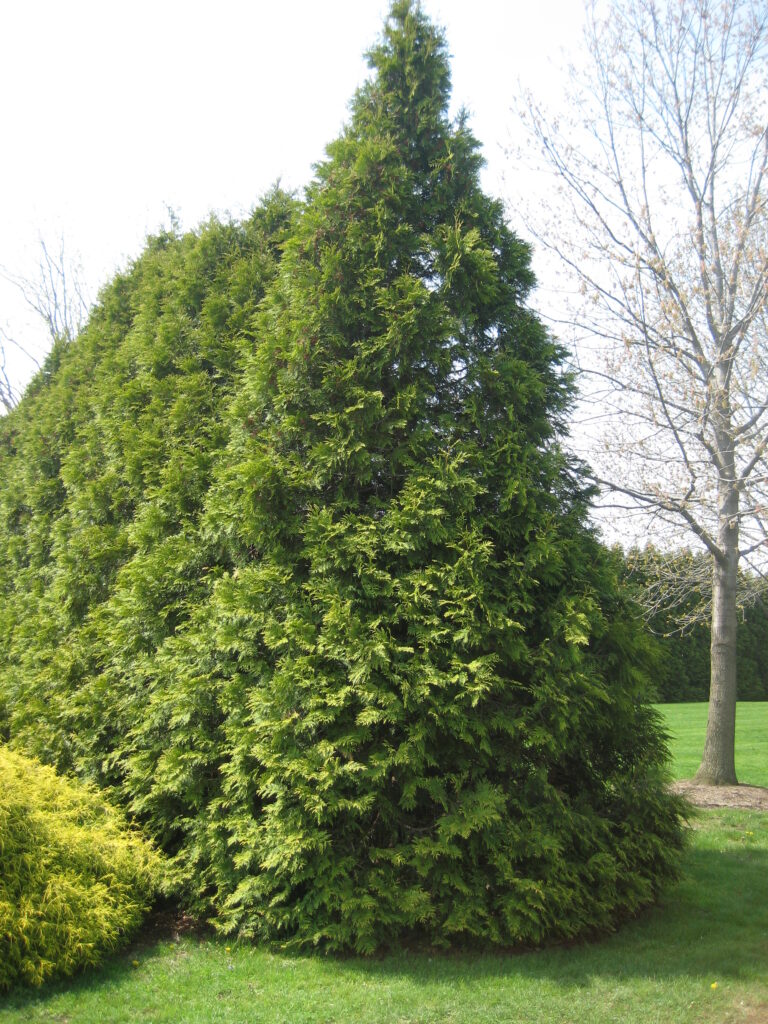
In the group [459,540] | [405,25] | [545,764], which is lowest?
[545,764]

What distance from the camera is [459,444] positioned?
4.96 m

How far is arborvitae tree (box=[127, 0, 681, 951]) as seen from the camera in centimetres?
444

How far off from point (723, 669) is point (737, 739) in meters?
6.42

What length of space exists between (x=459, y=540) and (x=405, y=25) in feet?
12.7

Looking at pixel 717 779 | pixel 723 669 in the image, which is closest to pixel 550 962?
pixel 717 779

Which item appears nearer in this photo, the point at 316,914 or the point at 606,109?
the point at 316,914

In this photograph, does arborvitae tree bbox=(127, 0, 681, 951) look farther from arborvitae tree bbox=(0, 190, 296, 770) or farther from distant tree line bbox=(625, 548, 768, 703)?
distant tree line bbox=(625, 548, 768, 703)

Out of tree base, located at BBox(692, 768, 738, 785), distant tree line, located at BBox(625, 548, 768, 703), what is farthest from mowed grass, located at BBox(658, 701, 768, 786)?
distant tree line, located at BBox(625, 548, 768, 703)

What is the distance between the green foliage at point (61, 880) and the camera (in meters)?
4.00

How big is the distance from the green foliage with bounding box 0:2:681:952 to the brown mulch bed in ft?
13.8

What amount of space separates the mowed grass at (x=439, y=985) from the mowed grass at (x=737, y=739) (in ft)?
9.79

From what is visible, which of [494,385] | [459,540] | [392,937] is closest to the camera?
[392,937]

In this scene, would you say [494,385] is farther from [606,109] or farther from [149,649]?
[606,109]

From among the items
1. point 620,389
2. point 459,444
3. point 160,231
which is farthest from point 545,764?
point 160,231
